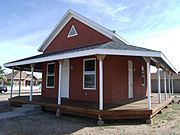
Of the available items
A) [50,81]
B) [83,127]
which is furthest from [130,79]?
[50,81]

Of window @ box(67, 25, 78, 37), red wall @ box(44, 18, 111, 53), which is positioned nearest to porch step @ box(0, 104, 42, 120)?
red wall @ box(44, 18, 111, 53)

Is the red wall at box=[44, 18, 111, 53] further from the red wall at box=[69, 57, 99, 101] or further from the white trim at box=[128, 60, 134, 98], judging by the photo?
the white trim at box=[128, 60, 134, 98]

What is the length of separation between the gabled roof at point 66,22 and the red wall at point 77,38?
0.23m

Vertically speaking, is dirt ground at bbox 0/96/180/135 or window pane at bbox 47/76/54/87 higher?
window pane at bbox 47/76/54/87

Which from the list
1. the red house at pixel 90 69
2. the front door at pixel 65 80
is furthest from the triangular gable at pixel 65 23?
the front door at pixel 65 80

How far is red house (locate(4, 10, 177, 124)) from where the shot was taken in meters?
8.68

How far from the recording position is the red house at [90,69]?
28.5 ft

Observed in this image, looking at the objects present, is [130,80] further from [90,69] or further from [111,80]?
[90,69]

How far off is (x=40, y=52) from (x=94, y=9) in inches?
238

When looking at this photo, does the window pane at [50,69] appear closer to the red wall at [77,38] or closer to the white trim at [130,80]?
the red wall at [77,38]

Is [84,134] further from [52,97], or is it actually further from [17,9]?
[17,9]

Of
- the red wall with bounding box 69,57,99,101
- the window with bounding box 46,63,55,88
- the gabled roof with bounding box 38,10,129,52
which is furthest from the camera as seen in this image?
the window with bounding box 46,63,55,88

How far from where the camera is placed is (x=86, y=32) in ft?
42.5


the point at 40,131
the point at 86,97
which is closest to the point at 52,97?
the point at 86,97
